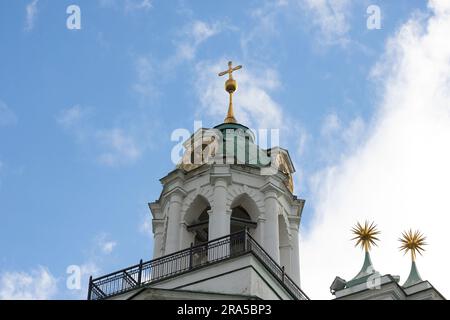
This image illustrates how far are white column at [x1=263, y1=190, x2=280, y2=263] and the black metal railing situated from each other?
3.29 m

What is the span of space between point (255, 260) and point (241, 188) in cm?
791

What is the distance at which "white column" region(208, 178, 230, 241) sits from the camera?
109 ft

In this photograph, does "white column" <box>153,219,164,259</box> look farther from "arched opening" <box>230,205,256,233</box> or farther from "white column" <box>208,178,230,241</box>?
"white column" <box>208,178,230,241</box>

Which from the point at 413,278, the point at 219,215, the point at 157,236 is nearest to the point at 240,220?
the point at 219,215

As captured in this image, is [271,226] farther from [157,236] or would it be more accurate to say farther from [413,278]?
[413,278]

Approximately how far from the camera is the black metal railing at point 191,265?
28922 millimetres

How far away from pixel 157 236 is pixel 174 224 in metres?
1.94

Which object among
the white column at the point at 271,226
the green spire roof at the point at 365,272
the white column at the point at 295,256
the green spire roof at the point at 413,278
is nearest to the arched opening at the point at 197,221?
the white column at the point at 271,226

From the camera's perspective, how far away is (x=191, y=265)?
2880cm

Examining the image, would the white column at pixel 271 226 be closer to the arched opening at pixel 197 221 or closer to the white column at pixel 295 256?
the white column at pixel 295 256
